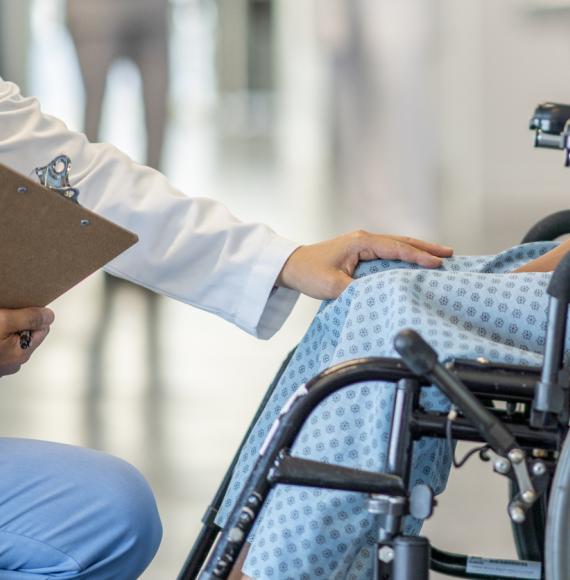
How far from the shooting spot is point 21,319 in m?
1.29

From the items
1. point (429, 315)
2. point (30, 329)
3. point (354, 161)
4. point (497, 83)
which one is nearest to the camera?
point (429, 315)

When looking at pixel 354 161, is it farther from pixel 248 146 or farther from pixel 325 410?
pixel 325 410

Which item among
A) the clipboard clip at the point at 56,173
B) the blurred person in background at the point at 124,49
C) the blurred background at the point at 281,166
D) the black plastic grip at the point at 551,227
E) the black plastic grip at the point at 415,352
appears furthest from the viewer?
the blurred person in background at the point at 124,49

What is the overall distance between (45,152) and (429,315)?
584 mm

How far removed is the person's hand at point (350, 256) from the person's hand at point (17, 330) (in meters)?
0.29

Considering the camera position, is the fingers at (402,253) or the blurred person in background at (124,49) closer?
the fingers at (402,253)

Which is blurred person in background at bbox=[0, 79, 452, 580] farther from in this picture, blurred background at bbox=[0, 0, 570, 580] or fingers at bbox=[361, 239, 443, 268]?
blurred background at bbox=[0, 0, 570, 580]

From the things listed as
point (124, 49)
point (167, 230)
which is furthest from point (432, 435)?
point (124, 49)

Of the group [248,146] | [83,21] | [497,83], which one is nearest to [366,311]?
[83,21]

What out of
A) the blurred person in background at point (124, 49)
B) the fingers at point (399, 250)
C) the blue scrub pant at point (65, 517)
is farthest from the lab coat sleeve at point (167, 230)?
the blurred person in background at point (124, 49)

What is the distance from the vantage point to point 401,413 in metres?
1.03

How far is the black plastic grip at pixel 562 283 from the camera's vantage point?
974 mm

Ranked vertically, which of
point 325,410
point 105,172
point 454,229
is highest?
point 105,172

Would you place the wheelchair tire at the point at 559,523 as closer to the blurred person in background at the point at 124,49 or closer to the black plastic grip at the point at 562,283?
the black plastic grip at the point at 562,283
